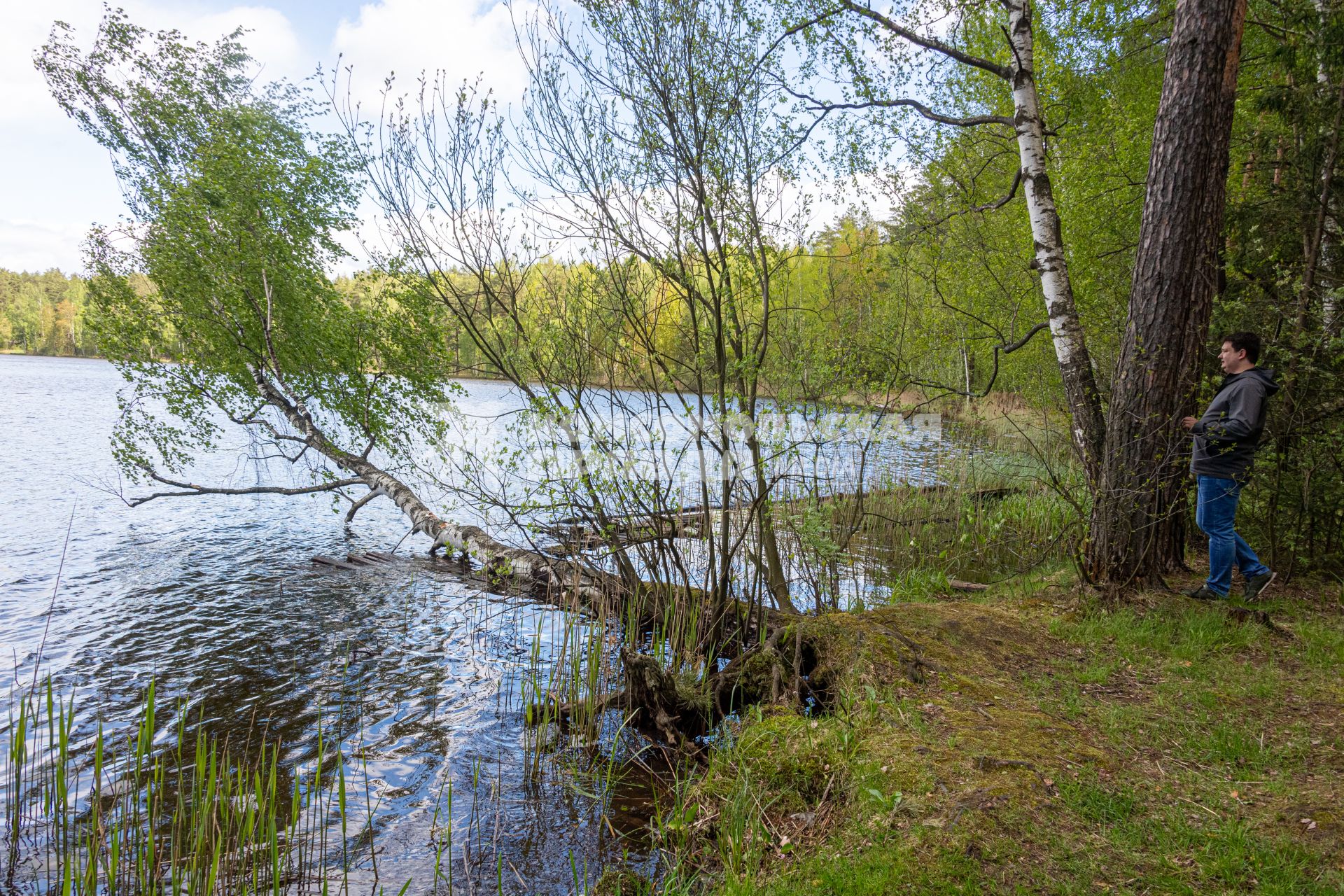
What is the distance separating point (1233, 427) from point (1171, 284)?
3.73 ft

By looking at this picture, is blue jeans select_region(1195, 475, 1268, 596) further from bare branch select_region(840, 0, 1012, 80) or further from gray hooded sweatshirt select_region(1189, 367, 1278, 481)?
bare branch select_region(840, 0, 1012, 80)

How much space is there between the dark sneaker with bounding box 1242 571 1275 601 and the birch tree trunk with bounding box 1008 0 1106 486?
1320 mm

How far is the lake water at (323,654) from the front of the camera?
3.88 meters

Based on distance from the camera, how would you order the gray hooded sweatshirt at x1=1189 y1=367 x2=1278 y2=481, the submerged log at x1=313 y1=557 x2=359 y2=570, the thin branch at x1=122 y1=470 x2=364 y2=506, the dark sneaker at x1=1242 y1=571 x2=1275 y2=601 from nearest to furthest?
the gray hooded sweatshirt at x1=1189 y1=367 x2=1278 y2=481 → the dark sneaker at x1=1242 y1=571 x2=1275 y2=601 → the submerged log at x1=313 y1=557 x2=359 y2=570 → the thin branch at x1=122 y1=470 x2=364 y2=506

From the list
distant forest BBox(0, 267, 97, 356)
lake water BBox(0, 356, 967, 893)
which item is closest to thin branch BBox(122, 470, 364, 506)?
lake water BBox(0, 356, 967, 893)

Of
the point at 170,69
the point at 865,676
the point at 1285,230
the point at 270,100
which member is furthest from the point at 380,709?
the point at 270,100

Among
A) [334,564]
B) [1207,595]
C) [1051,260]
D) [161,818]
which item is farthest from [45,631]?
[1207,595]

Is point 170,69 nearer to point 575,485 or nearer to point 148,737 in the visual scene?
point 575,485

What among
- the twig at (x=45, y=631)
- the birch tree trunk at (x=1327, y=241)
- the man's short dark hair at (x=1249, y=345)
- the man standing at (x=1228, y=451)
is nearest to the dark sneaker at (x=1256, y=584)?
the man standing at (x=1228, y=451)

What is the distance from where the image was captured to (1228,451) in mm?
5039

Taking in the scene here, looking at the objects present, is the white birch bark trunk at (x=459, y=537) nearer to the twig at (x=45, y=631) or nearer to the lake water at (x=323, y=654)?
the lake water at (x=323, y=654)

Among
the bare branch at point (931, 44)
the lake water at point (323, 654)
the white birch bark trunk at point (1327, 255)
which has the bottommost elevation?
the lake water at point (323, 654)

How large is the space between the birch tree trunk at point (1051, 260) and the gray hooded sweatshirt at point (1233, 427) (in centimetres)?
73

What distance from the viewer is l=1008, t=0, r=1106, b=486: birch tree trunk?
5836 mm
